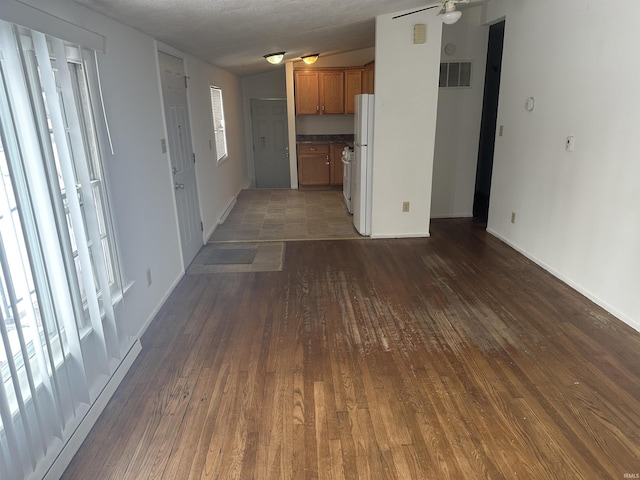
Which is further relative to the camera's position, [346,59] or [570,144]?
[346,59]

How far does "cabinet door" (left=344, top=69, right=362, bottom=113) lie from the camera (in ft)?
25.4

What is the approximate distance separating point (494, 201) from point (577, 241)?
1.56 meters

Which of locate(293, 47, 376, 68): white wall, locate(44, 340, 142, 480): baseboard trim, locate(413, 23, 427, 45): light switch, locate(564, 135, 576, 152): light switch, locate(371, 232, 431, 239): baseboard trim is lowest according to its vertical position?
locate(44, 340, 142, 480): baseboard trim

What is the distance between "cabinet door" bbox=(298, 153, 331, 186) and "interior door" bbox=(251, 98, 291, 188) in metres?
0.93

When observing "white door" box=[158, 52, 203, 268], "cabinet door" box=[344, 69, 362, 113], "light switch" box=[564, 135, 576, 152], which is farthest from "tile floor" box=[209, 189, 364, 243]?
"light switch" box=[564, 135, 576, 152]

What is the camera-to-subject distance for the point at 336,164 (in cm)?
821

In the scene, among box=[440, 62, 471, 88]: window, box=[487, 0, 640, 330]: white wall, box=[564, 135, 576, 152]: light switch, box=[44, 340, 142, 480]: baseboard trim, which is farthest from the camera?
box=[440, 62, 471, 88]: window

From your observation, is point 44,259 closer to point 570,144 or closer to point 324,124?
point 570,144

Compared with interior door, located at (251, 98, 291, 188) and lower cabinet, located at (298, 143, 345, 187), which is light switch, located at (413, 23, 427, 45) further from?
interior door, located at (251, 98, 291, 188)

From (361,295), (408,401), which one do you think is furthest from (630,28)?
(408,401)

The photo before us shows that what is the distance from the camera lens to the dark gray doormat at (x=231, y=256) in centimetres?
428

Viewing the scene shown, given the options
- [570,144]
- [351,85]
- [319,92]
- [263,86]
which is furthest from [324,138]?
[570,144]

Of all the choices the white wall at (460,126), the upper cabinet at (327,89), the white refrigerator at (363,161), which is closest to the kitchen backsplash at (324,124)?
the upper cabinet at (327,89)

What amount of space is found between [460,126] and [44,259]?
5026 millimetres
